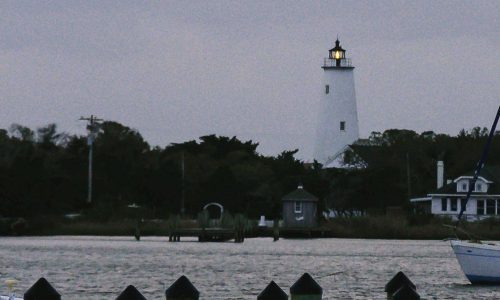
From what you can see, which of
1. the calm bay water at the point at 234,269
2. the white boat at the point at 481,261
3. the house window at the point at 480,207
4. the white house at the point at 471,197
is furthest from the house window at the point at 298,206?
the white boat at the point at 481,261

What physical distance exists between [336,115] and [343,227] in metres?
29.0

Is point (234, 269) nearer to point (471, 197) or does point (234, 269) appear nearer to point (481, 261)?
point (481, 261)

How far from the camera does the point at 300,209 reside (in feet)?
427

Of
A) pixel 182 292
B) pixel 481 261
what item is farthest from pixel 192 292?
pixel 481 261

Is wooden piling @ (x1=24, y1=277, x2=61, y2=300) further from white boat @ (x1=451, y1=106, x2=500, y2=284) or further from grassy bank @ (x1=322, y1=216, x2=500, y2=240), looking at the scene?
grassy bank @ (x1=322, y1=216, x2=500, y2=240)

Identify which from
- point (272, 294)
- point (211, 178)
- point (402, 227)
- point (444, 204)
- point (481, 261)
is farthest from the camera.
Result: point (211, 178)

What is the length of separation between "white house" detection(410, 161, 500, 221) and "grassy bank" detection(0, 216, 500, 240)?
407 centimetres

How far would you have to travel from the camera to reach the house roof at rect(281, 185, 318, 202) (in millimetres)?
129875

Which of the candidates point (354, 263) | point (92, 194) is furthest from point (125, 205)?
point (354, 263)

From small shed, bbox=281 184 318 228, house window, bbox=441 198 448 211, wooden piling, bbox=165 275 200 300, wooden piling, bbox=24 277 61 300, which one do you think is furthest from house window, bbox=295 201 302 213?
wooden piling, bbox=24 277 61 300

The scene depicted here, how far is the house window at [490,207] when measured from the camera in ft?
432

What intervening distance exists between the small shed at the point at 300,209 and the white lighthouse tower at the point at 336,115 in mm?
24104

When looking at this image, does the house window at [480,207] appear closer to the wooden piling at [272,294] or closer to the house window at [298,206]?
the house window at [298,206]

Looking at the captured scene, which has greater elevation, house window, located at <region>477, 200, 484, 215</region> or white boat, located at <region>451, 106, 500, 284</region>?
house window, located at <region>477, 200, 484, 215</region>
